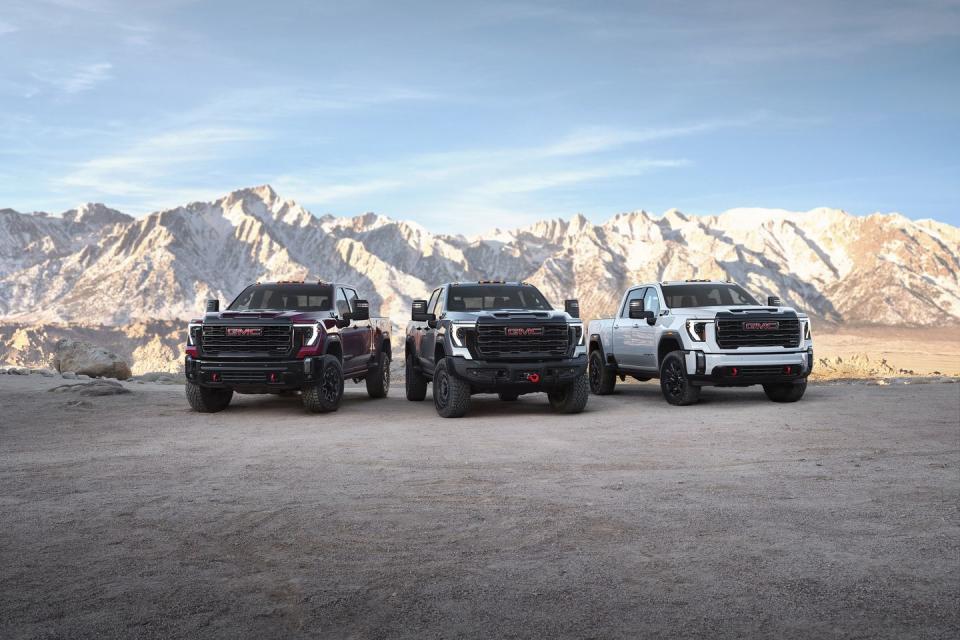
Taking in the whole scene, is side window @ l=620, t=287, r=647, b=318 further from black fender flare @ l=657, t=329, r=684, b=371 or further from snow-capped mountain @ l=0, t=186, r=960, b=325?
snow-capped mountain @ l=0, t=186, r=960, b=325

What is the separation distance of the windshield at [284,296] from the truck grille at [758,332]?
22.7 feet

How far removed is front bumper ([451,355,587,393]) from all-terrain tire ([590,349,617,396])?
4.89 meters

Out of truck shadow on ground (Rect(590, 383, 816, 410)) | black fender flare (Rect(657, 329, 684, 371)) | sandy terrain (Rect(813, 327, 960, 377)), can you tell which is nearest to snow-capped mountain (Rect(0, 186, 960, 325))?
sandy terrain (Rect(813, 327, 960, 377))

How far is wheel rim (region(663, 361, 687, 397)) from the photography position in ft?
55.2

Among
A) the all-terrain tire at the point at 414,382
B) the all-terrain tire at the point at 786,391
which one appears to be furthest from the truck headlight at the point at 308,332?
the all-terrain tire at the point at 786,391

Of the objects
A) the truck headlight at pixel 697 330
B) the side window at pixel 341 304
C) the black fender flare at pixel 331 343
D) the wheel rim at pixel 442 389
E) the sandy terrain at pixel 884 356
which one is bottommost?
the sandy terrain at pixel 884 356

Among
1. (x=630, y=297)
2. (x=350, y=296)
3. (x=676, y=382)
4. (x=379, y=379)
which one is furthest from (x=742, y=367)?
(x=379, y=379)

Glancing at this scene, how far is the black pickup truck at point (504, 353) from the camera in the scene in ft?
48.2

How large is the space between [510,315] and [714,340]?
3774mm

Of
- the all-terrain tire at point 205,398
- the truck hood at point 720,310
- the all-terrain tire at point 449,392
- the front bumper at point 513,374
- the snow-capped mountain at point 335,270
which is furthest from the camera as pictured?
the snow-capped mountain at point 335,270

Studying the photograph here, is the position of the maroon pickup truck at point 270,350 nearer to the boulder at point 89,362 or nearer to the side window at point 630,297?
the side window at point 630,297

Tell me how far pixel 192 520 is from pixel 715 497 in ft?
14.3

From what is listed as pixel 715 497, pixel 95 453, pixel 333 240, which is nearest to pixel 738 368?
pixel 715 497

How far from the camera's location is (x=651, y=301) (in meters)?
18.3
